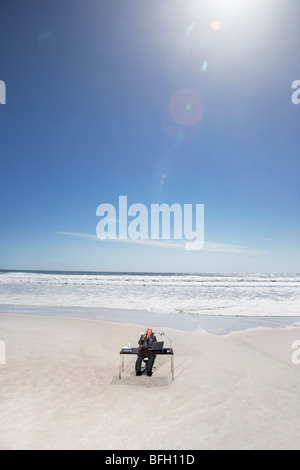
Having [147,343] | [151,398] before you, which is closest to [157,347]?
[147,343]

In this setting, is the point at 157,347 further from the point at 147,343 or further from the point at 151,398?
the point at 151,398

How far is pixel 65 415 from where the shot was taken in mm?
5484

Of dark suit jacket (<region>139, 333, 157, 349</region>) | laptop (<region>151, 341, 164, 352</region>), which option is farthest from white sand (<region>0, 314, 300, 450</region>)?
dark suit jacket (<region>139, 333, 157, 349</region>)

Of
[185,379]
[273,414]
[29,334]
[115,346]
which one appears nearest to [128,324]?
[115,346]

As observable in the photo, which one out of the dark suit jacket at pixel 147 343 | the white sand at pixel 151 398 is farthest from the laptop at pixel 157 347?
the white sand at pixel 151 398

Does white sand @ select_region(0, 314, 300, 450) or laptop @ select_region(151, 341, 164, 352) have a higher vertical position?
laptop @ select_region(151, 341, 164, 352)

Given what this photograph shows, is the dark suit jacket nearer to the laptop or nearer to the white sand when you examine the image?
the laptop

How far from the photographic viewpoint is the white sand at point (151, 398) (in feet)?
15.8

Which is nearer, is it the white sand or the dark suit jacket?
the white sand

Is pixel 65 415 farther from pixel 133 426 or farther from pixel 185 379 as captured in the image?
pixel 185 379

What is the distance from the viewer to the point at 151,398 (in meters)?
6.29

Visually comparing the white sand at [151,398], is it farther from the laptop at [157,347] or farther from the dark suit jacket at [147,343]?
the dark suit jacket at [147,343]

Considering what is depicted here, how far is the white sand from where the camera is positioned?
15.8 feet
